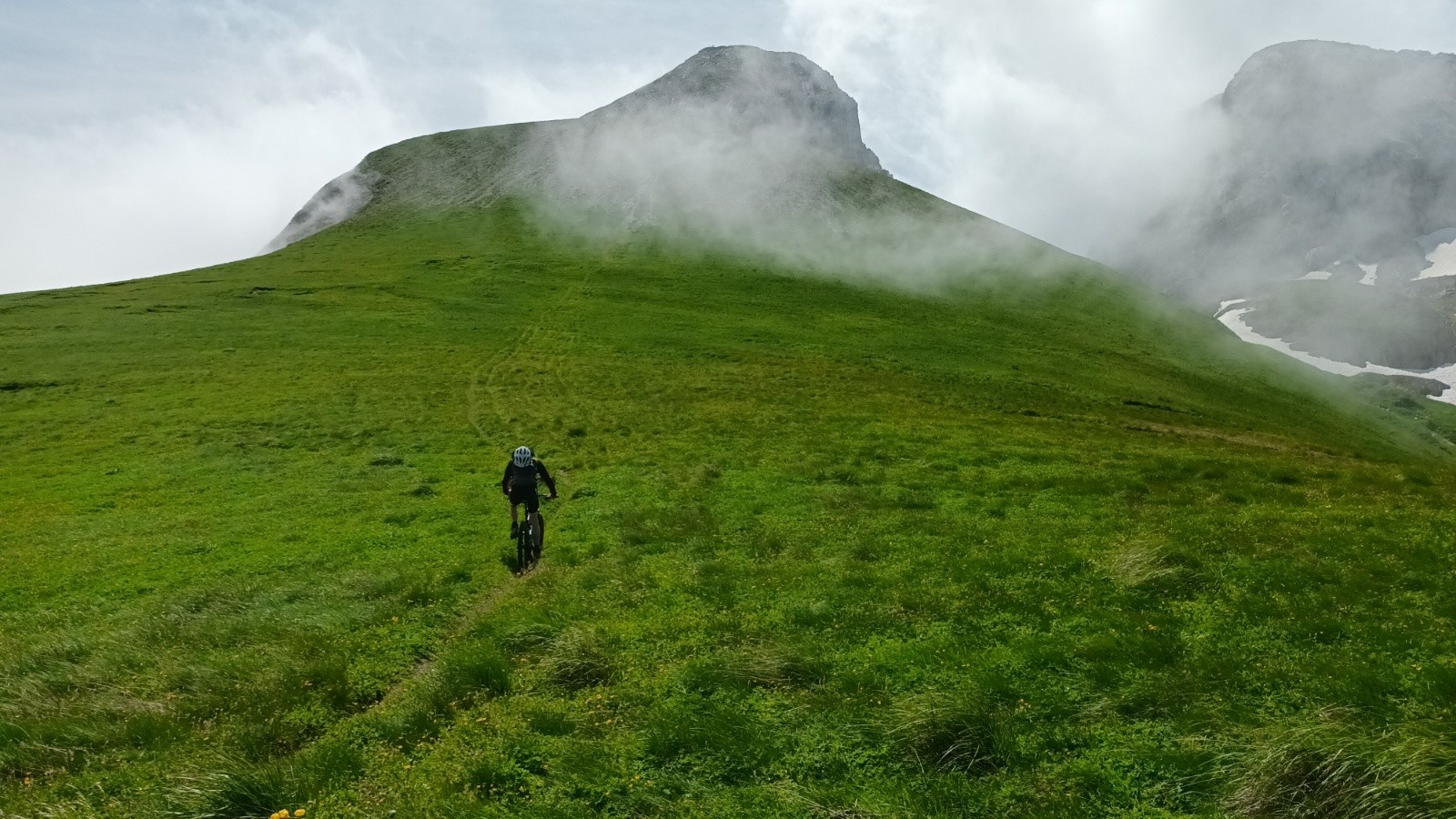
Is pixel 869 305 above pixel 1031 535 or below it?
above

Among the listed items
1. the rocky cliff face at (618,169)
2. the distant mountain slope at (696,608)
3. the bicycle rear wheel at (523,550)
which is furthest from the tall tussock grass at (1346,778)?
the rocky cliff face at (618,169)

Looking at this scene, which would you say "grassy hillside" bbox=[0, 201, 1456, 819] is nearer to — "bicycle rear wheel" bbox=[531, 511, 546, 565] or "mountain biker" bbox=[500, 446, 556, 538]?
"bicycle rear wheel" bbox=[531, 511, 546, 565]

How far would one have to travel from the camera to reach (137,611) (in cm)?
1911

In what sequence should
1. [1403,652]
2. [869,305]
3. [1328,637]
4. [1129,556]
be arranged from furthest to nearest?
[869,305] < [1129,556] < [1328,637] < [1403,652]

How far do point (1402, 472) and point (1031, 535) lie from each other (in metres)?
23.8

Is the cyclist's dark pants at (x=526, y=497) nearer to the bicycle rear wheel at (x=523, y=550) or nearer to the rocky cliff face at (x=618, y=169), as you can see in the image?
the bicycle rear wheel at (x=523, y=550)

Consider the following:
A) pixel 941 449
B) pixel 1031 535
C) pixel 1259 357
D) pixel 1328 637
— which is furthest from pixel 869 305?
pixel 1328 637

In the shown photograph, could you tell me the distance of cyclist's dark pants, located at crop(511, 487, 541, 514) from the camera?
21.7 metres

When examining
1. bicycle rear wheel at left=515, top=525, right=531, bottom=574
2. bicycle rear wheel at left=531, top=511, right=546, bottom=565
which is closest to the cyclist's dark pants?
bicycle rear wheel at left=531, top=511, right=546, bottom=565

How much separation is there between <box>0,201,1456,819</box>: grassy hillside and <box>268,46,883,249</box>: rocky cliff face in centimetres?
10454

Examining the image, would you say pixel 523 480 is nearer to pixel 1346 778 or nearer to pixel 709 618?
pixel 709 618

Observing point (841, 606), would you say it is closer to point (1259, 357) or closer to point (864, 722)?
point (864, 722)

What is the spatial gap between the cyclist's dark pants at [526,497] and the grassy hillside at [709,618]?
1.70 meters

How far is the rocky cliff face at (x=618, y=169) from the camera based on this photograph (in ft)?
490
